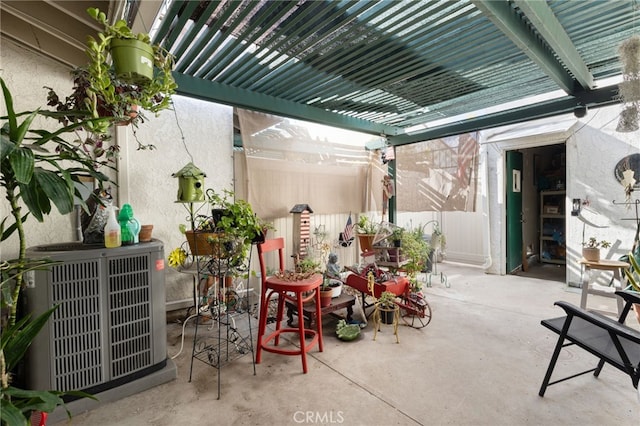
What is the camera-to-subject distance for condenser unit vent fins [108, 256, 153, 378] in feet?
6.06

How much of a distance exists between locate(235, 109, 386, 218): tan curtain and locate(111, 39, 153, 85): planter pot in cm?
211

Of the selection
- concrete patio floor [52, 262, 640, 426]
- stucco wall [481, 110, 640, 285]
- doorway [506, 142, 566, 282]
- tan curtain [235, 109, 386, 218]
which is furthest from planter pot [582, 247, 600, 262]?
tan curtain [235, 109, 386, 218]

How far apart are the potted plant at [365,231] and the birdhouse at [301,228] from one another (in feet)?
3.32

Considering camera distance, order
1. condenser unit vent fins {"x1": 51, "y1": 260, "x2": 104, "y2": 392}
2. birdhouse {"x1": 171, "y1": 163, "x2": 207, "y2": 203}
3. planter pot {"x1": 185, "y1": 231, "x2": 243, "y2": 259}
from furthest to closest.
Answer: birdhouse {"x1": 171, "y1": 163, "x2": 207, "y2": 203} → planter pot {"x1": 185, "y1": 231, "x2": 243, "y2": 259} → condenser unit vent fins {"x1": 51, "y1": 260, "x2": 104, "y2": 392}

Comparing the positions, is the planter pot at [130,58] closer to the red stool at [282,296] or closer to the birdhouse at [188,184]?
the birdhouse at [188,184]

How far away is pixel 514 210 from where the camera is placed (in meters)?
5.23

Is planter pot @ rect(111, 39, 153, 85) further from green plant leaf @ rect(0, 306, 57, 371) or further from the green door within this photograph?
the green door

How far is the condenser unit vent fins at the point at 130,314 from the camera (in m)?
1.85

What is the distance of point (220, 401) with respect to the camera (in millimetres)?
1837

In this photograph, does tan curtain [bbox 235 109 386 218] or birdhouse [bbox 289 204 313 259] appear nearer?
tan curtain [bbox 235 109 386 218]

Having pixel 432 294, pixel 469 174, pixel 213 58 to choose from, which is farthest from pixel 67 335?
pixel 469 174

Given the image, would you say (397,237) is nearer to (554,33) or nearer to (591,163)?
(554,33)

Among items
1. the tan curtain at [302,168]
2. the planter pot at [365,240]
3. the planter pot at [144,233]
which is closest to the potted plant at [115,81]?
the planter pot at [144,233]

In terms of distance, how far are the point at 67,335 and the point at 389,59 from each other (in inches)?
120
